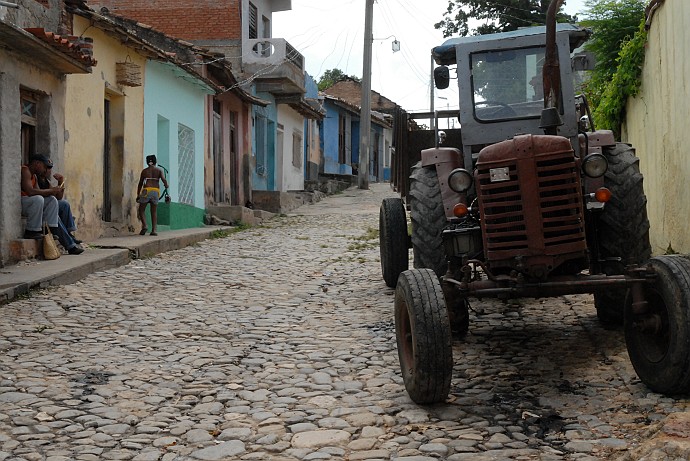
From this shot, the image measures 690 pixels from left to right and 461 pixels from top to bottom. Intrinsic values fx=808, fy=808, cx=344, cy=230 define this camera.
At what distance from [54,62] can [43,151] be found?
1257mm

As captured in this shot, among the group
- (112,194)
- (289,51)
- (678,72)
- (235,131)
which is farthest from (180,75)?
(678,72)

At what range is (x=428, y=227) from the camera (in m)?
5.62

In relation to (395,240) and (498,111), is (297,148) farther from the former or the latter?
(498,111)

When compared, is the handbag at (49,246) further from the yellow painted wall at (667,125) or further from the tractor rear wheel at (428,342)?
the yellow painted wall at (667,125)

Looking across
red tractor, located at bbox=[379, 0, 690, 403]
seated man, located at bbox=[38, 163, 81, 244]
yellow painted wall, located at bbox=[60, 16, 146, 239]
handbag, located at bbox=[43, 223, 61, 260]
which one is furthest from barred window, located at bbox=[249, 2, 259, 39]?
red tractor, located at bbox=[379, 0, 690, 403]

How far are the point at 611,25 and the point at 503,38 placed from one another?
170 inches

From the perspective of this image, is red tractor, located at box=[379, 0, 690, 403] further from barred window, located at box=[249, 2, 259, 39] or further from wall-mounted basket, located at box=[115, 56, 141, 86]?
barred window, located at box=[249, 2, 259, 39]

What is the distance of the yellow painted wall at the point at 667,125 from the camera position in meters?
7.46

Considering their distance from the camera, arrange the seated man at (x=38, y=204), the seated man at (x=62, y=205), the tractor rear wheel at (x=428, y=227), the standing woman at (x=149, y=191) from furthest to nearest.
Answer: the standing woman at (x=149, y=191) < the seated man at (x=62, y=205) < the seated man at (x=38, y=204) < the tractor rear wheel at (x=428, y=227)

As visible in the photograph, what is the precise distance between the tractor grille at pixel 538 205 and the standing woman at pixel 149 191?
406 inches

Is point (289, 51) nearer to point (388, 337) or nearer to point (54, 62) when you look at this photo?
point (54, 62)

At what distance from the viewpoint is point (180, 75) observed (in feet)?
56.0

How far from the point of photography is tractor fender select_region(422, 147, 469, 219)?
5.63m

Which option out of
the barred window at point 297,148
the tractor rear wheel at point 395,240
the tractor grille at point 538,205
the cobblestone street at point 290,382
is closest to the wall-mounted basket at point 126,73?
the cobblestone street at point 290,382
